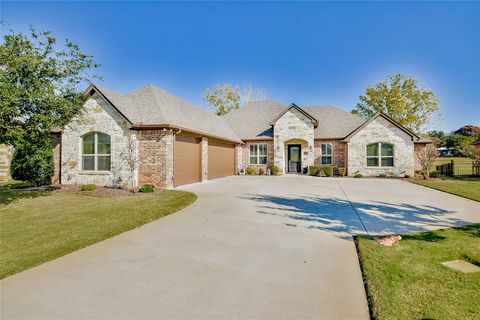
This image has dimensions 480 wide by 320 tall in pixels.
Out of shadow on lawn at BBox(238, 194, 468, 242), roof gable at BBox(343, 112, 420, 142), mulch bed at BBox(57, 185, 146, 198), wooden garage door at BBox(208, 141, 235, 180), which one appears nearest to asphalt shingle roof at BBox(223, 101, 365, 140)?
roof gable at BBox(343, 112, 420, 142)

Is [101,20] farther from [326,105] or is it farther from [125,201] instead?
[326,105]

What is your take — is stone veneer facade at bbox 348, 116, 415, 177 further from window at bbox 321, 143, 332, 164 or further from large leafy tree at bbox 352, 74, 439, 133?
large leafy tree at bbox 352, 74, 439, 133

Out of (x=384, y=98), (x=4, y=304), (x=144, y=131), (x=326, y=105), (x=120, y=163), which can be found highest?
(x=384, y=98)

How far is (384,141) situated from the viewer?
2122 centimetres

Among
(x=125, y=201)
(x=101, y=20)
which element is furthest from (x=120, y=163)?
(x=101, y=20)

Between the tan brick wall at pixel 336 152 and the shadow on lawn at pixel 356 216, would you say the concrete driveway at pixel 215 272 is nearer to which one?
the shadow on lawn at pixel 356 216

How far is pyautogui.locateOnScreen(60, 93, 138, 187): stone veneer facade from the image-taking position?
13.6 metres

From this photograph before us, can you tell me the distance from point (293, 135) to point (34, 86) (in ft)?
62.0

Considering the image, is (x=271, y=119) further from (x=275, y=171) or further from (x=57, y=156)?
(x=57, y=156)

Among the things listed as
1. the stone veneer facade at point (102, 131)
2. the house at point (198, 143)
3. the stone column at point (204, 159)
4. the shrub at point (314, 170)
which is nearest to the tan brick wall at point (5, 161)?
the house at point (198, 143)

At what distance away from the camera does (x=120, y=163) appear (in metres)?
13.6

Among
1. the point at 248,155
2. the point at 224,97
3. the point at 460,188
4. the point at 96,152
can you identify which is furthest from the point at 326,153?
the point at 224,97

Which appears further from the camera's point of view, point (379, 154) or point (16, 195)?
point (379, 154)

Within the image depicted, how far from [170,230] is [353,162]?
19.4 metres
